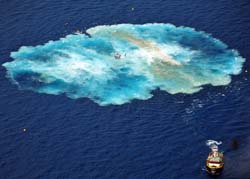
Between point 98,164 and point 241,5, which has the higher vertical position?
point 241,5

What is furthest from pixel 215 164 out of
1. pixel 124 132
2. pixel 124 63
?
pixel 124 63

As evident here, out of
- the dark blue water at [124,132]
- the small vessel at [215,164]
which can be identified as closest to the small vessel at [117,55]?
the dark blue water at [124,132]

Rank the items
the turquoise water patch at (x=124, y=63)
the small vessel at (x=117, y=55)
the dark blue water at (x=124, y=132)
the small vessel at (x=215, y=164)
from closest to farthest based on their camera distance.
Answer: the small vessel at (x=215, y=164)
the dark blue water at (x=124, y=132)
the turquoise water patch at (x=124, y=63)
the small vessel at (x=117, y=55)

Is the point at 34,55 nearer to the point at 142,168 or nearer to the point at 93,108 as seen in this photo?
the point at 93,108

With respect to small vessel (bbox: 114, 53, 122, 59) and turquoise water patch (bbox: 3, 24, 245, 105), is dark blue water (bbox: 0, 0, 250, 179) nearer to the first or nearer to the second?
turquoise water patch (bbox: 3, 24, 245, 105)

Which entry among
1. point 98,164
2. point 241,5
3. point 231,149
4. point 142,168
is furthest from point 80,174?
point 241,5

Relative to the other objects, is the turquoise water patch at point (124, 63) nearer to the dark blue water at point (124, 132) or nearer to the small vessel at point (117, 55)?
the small vessel at point (117, 55)
